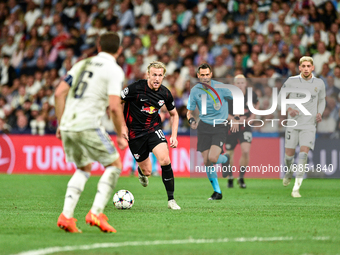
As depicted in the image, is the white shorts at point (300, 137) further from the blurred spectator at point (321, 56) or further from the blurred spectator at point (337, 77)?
the blurred spectator at point (321, 56)

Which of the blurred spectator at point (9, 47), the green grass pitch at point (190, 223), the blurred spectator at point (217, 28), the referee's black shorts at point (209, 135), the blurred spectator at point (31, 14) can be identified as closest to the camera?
the green grass pitch at point (190, 223)

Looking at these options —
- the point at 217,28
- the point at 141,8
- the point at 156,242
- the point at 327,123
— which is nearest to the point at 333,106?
the point at 327,123

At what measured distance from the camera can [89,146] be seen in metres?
5.86

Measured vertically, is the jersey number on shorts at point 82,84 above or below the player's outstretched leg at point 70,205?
above

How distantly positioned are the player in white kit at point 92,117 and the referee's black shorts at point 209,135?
4897 millimetres

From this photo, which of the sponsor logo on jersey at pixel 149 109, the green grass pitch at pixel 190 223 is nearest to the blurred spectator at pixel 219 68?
the green grass pitch at pixel 190 223

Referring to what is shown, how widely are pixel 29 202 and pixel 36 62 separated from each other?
460 inches

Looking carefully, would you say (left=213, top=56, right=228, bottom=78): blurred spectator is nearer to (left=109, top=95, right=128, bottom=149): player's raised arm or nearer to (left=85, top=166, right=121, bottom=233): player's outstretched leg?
(left=85, top=166, right=121, bottom=233): player's outstretched leg

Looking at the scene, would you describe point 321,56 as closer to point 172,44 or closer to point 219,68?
point 219,68

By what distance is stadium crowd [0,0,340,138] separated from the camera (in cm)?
1634

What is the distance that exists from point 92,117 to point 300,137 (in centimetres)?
641

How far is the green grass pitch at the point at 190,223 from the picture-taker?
5133 mm

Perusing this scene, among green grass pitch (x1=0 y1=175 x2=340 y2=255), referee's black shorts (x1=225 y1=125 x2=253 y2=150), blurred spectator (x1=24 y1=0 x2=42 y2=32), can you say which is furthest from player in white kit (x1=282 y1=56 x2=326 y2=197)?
blurred spectator (x1=24 y1=0 x2=42 y2=32)

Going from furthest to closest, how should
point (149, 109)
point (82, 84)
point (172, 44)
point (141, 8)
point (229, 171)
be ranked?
point (141, 8), point (172, 44), point (229, 171), point (149, 109), point (82, 84)
